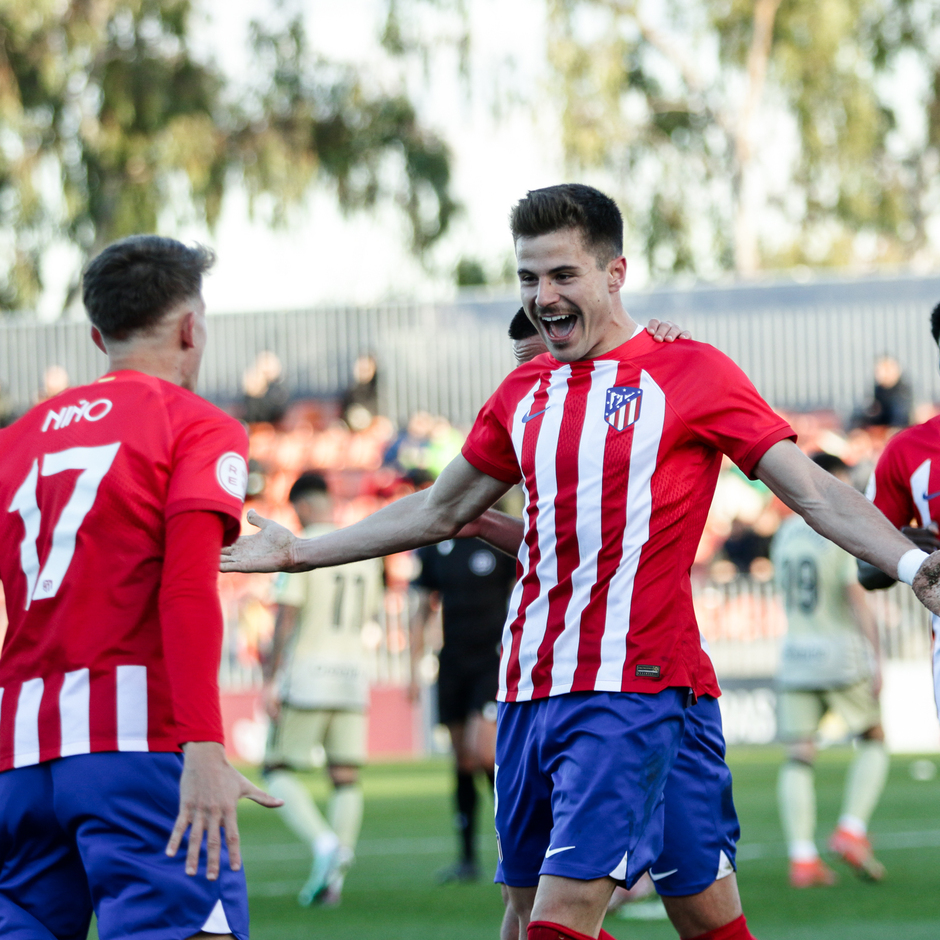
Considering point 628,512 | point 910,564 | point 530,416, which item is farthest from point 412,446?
point 910,564

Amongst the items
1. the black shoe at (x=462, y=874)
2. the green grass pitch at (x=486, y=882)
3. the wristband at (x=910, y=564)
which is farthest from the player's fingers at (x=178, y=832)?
the black shoe at (x=462, y=874)

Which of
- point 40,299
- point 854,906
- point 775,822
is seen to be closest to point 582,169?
point 40,299

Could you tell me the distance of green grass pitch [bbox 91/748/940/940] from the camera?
7215mm

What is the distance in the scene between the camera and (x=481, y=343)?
2423cm

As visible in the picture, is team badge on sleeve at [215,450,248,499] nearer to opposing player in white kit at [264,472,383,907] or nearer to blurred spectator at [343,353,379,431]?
opposing player in white kit at [264,472,383,907]

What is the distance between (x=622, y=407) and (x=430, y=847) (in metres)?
7.20

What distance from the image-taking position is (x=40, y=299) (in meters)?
28.8

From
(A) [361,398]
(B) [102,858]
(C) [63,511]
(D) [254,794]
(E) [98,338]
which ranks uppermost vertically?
(A) [361,398]

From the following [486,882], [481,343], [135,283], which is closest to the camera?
[135,283]

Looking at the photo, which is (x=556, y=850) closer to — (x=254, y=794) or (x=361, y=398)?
(x=254, y=794)

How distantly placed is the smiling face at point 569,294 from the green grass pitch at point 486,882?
12.6ft

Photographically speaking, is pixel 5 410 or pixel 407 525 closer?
pixel 407 525

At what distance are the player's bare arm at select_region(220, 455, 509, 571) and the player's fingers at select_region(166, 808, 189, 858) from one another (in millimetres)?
1134

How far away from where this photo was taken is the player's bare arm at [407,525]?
4.21m
